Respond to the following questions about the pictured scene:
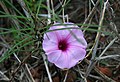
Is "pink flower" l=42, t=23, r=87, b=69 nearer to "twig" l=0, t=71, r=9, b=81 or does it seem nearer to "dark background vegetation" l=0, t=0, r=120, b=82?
"dark background vegetation" l=0, t=0, r=120, b=82

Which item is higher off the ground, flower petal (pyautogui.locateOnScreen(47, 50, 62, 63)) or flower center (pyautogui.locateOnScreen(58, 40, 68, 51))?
flower center (pyautogui.locateOnScreen(58, 40, 68, 51))

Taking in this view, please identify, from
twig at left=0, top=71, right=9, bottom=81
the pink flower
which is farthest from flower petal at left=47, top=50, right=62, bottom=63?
twig at left=0, top=71, right=9, bottom=81

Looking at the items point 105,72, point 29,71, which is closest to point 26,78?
point 29,71

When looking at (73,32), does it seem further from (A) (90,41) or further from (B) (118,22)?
(B) (118,22)

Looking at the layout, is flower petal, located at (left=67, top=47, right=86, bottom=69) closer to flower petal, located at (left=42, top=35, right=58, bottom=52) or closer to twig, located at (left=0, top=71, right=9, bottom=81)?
flower petal, located at (left=42, top=35, right=58, bottom=52)

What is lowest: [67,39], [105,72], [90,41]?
[105,72]

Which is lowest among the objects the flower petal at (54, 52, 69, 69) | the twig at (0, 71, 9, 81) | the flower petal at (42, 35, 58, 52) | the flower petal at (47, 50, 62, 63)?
the twig at (0, 71, 9, 81)

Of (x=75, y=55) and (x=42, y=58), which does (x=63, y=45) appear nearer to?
(x=75, y=55)

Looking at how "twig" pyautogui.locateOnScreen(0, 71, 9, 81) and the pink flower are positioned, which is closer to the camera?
the pink flower

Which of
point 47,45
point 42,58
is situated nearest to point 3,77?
point 42,58
